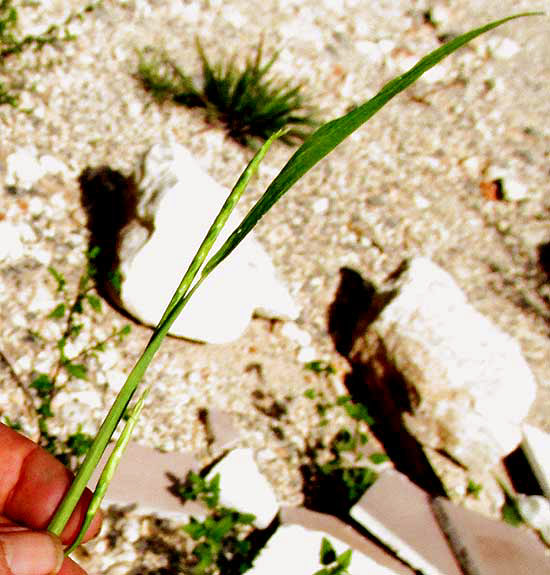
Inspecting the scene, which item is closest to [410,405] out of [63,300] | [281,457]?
[281,457]

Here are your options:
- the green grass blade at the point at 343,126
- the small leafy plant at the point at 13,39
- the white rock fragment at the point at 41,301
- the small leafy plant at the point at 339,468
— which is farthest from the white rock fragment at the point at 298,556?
the small leafy plant at the point at 13,39

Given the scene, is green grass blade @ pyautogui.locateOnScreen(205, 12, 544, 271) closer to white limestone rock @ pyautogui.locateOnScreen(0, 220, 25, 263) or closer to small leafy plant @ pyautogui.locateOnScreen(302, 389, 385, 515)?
small leafy plant @ pyautogui.locateOnScreen(302, 389, 385, 515)

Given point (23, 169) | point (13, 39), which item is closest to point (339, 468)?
point (23, 169)

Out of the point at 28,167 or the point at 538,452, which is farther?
the point at 28,167

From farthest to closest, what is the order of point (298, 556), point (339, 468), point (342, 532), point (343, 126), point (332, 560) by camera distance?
point (339, 468), point (342, 532), point (298, 556), point (332, 560), point (343, 126)

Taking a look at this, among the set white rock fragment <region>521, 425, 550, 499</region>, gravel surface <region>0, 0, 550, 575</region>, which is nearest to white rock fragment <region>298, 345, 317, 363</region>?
gravel surface <region>0, 0, 550, 575</region>

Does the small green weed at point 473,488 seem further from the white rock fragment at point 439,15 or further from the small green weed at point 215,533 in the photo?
the white rock fragment at point 439,15

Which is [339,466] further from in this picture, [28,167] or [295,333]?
[28,167]
